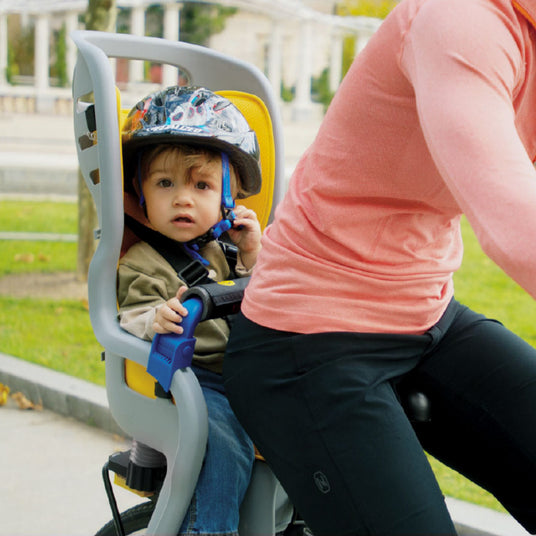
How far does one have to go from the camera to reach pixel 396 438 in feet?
4.70

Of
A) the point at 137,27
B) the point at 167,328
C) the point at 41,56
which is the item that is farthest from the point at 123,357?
the point at 41,56

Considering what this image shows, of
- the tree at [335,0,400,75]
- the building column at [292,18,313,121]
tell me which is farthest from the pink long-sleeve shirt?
the tree at [335,0,400,75]

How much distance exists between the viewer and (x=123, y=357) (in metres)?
1.89

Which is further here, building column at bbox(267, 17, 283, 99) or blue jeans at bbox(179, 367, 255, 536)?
building column at bbox(267, 17, 283, 99)

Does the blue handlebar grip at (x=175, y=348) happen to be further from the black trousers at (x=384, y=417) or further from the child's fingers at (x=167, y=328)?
the black trousers at (x=384, y=417)

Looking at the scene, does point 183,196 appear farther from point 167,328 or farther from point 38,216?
point 38,216

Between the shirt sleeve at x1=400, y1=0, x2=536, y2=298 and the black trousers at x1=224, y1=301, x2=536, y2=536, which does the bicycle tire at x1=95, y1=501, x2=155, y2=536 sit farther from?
the shirt sleeve at x1=400, y1=0, x2=536, y2=298

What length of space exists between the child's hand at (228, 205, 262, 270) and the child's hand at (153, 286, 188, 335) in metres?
0.48

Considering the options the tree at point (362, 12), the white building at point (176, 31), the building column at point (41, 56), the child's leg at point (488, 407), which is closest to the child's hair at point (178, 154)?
the child's leg at point (488, 407)

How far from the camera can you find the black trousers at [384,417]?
1.41 metres

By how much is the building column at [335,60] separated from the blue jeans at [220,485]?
34155 mm

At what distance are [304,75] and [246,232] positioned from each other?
31.2 meters

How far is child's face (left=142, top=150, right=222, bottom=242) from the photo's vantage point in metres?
2.01

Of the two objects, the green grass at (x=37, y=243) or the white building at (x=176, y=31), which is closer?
the green grass at (x=37, y=243)
